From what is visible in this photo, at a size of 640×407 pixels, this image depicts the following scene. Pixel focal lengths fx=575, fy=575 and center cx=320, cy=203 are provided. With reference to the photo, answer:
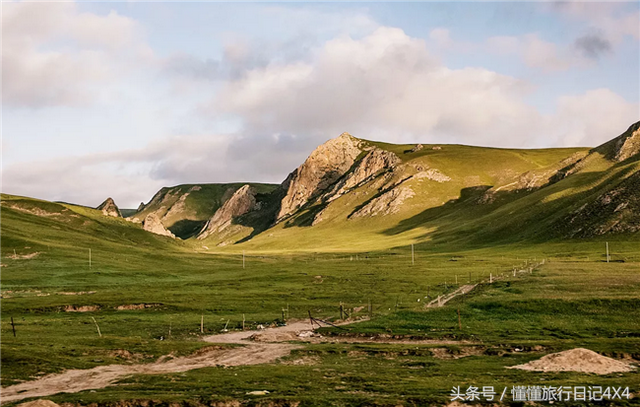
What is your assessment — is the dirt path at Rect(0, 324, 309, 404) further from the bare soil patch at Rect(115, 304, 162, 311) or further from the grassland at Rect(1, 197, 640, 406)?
the bare soil patch at Rect(115, 304, 162, 311)

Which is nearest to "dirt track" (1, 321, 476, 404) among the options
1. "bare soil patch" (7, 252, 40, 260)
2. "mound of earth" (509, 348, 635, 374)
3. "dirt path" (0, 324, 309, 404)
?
"dirt path" (0, 324, 309, 404)

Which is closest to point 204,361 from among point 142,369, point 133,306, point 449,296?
point 142,369

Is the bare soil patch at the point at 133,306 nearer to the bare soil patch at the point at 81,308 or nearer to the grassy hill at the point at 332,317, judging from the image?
the grassy hill at the point at 332,317

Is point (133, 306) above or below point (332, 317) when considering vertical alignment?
above

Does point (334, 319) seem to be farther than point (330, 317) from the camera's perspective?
No

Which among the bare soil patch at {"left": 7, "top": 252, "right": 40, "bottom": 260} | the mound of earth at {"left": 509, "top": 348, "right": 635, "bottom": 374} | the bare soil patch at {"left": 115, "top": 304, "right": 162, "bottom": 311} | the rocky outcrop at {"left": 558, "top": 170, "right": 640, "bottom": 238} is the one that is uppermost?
the rocky outcrop at {"left": 558, "top": 170, "right": 640, "bottom": 238}

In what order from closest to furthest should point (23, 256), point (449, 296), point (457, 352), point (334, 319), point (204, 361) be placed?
1. point (204, 361)
2. point (457, 352)
3. point (334, 319)
4. point (449, 296)
5. point (23, 256)

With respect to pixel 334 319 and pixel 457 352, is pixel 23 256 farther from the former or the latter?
pixel 457 352

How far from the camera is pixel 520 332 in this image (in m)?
61.7

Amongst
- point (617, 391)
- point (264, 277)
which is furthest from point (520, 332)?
point (264, 277)

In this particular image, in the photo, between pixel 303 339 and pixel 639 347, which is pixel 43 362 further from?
pixel 639 347

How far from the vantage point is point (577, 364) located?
41.2 meters

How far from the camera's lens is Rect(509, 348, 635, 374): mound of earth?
40.5 meters

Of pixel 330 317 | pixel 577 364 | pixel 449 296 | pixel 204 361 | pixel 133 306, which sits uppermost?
pixel 577 364
